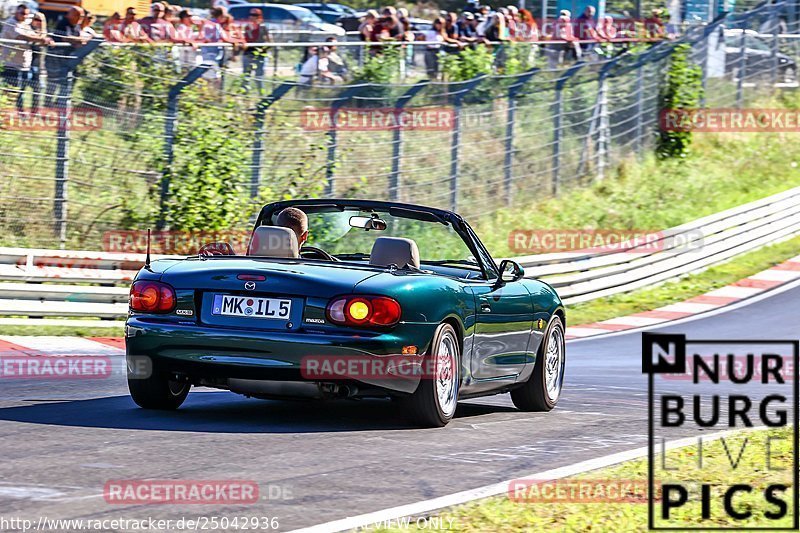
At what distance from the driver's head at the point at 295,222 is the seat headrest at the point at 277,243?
0.97 feet

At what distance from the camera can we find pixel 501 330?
27.7 ft

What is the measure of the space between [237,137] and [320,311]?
11.5 m

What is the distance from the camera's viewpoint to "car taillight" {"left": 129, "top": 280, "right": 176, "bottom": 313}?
24.4ft

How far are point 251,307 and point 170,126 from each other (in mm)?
10746

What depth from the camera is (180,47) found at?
708 inches

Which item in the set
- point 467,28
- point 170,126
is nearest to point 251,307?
point 170,126

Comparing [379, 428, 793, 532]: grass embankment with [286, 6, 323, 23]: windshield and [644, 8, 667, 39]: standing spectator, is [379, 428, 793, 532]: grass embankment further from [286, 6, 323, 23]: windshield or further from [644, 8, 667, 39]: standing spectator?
[286, 6, 323, 23]: windshield

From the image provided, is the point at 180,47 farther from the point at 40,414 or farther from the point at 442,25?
the point at 40,414

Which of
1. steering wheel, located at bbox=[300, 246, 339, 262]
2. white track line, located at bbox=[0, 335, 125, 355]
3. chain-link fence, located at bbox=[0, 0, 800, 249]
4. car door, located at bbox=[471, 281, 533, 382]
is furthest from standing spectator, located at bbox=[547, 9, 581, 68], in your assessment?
steering wheel, located at bbox=[300, 246, 339, 262]

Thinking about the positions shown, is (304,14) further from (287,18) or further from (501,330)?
Result: (501,330)

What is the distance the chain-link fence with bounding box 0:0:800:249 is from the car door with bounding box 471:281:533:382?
8850 mm

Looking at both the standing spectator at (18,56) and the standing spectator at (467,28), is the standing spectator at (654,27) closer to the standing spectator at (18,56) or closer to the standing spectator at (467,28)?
the standing spectator at (467,28)

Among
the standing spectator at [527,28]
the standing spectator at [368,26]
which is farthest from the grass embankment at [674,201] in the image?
the standing spectator at [368,26]

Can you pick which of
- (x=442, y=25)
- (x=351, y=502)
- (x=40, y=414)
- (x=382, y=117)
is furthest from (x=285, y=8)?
(x=351, y=502)
